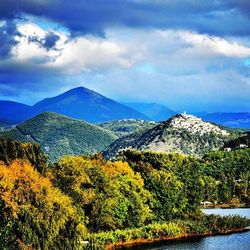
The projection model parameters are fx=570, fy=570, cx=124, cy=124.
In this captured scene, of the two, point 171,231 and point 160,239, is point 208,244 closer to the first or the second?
point 160,239

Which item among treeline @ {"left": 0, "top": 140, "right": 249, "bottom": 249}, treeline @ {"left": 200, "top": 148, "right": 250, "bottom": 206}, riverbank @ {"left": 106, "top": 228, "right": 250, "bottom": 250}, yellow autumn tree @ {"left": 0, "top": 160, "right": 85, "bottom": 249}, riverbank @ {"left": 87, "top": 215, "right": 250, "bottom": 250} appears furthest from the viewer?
treeline @ {"left": 200, "top": 148, "right": 250, "bottom": 206}

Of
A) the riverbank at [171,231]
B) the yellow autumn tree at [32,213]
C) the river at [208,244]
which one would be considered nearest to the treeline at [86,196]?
the yellow autumn tree at [32,213]

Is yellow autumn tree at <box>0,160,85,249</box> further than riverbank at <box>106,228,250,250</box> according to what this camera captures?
No

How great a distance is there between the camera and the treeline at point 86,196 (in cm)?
5616

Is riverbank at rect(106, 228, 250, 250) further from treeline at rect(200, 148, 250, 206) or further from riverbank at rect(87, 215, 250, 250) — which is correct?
treeline at rect(200, 148, 250, 206)

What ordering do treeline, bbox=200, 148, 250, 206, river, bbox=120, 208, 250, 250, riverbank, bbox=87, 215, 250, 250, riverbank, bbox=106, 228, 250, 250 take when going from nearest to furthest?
river, bbox=120, 208, 250, 250
riverbank, bbox=87, 215, 250, 250
riverbank, bbox=106, 228, 250, 250
treeline, bbox=200, 148, 250, 206

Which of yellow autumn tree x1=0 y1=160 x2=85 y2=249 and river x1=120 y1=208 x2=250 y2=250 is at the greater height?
yellow autumn tree x1=0 y1=160 x2=85 y2=249

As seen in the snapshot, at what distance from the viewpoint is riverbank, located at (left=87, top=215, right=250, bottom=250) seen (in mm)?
70188

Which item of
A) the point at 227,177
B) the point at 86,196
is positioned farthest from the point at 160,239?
the point at 227,177

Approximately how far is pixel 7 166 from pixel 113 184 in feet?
63.8

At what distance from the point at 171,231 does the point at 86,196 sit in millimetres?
14359

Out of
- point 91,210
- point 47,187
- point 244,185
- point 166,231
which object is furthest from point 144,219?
point 244,185

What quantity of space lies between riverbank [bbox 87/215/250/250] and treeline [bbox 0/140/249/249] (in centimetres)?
31

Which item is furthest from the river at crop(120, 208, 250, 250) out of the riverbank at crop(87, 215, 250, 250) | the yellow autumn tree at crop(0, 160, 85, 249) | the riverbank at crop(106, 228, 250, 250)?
the yellow autumn tree at crop(0, 160, 85, 249)
